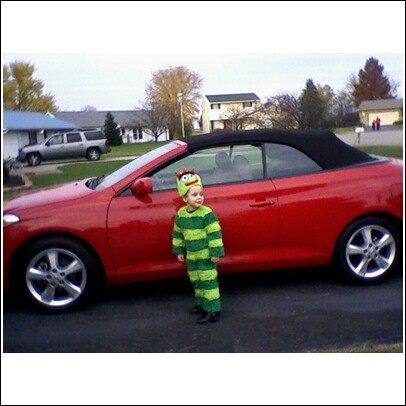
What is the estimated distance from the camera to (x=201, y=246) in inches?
149

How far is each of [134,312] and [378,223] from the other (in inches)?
94.6

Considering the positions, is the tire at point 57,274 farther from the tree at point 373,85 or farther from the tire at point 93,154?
the tree at point 373,85

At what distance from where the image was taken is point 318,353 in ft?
11.1

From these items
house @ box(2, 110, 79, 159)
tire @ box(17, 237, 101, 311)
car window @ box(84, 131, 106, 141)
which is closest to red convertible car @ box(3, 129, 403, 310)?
tire @ box(17, 237, 101, 311)

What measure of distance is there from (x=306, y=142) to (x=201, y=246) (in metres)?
1.49

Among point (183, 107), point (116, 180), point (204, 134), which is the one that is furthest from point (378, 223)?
point (116, 180)

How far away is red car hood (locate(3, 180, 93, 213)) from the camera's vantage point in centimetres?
402

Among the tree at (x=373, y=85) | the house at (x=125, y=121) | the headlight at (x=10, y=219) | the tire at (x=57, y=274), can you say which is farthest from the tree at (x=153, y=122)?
the tree at (x=373, y=85)

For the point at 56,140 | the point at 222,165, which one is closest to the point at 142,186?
the point at 222,165

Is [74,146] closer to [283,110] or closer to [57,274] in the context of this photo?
[57,274]

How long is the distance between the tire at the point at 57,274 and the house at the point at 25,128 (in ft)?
3.06

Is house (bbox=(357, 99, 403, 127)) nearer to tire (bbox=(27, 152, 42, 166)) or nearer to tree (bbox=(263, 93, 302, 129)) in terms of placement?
tree (bbox=(263, 93, 302, 129))

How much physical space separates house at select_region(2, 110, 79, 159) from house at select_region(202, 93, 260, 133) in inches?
50.5

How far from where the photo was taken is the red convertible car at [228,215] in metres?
3.93
